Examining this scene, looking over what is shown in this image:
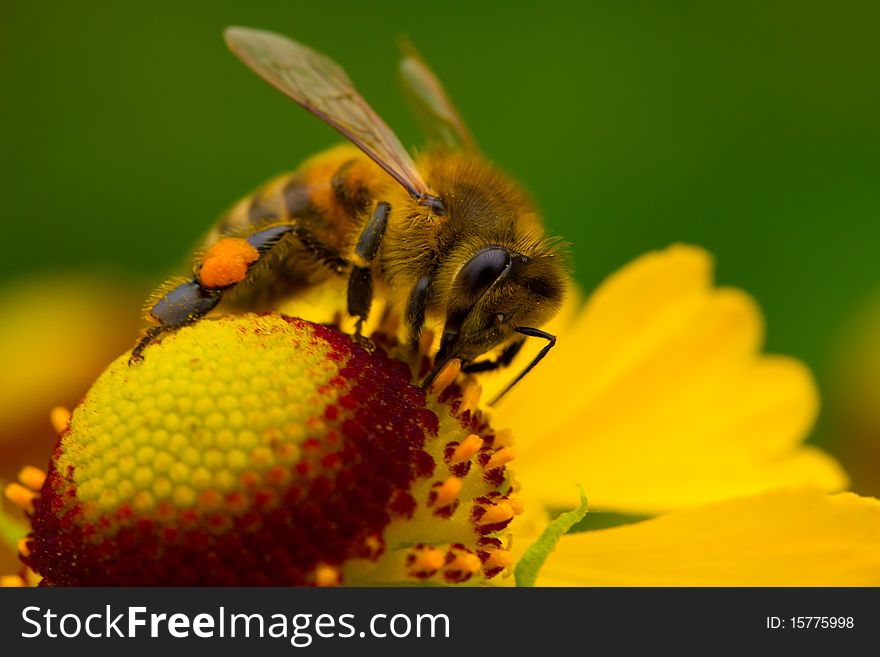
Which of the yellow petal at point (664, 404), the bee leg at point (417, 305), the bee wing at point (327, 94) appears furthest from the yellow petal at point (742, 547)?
the bee wing at point (327, 94)

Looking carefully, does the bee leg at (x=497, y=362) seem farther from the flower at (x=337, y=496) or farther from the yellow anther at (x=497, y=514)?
the yellow anther at (x=497, y=514)

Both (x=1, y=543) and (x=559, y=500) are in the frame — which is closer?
(x=559, y=500)

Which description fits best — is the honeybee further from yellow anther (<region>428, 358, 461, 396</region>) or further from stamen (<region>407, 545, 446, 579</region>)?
stamen (<region>407, 545, 446, 579</region>)

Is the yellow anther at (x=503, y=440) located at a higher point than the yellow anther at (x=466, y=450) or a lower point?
higher

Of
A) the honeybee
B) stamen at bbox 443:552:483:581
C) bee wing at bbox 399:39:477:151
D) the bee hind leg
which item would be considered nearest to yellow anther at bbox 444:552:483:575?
stamen at bbox 443:552:483:581

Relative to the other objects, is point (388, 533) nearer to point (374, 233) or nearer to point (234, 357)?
point (234, 357)

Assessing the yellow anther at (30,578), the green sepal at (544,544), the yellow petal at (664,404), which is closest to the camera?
the green sepal at (544,544)

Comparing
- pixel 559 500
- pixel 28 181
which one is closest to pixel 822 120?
pixel 559 500
